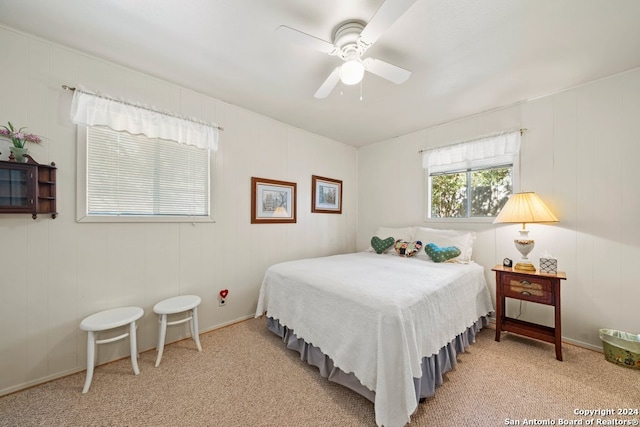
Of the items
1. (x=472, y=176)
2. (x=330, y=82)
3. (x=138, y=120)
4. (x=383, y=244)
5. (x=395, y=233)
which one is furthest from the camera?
(x=395, y=233)

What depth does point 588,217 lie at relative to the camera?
2275 millimetres

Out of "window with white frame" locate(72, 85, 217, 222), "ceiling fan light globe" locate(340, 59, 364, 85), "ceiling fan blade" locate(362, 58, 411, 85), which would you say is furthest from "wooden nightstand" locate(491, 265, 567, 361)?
"window with white frame" locate(72, 85, 217, 222)

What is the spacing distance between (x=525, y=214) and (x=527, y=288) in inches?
27.4

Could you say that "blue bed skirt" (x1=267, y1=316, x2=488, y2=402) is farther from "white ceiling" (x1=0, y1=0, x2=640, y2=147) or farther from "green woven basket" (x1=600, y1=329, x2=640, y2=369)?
A: "white ceiling" (x1=0, y1=0, x2=640, y2=147)

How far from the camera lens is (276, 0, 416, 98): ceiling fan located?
4.10 feet

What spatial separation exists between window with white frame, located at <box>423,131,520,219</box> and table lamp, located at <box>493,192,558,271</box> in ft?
1.52

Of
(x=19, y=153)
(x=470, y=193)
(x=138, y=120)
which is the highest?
(x=138, y=120)

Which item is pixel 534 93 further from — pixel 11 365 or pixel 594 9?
pixel 11 365

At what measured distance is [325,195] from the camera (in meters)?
3.82

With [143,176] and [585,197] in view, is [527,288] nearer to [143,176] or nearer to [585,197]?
[585,197]

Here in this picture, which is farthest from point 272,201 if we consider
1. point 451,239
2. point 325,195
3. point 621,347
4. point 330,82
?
point 621,347

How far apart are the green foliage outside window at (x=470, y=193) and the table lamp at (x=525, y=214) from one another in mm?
472

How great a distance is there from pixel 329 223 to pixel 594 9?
3201 mm

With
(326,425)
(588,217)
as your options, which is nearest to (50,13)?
(326,425)
